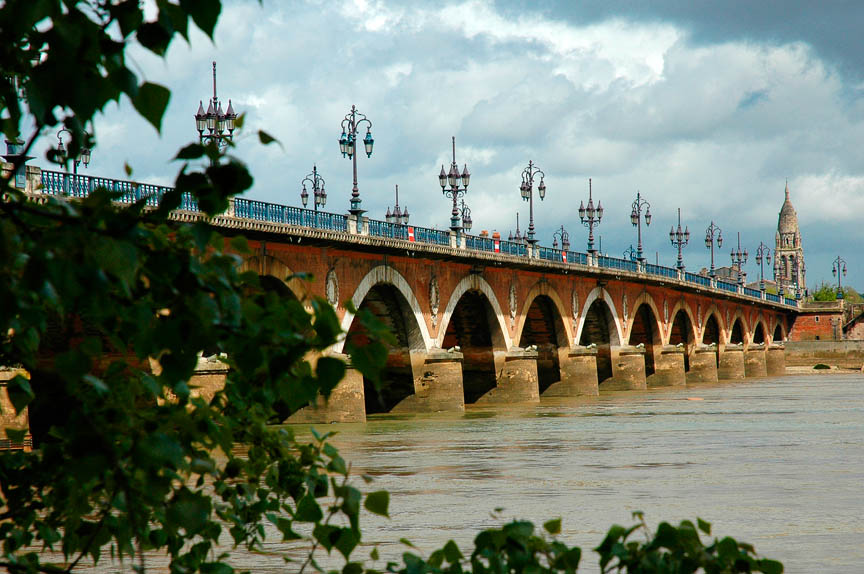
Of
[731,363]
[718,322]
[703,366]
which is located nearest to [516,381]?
[703,366]

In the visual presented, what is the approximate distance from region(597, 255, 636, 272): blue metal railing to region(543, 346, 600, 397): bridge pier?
209 inches

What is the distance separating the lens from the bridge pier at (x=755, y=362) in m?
65.1

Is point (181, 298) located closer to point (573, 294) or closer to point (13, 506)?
point (13, 506)

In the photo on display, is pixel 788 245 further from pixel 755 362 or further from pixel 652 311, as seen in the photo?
pixel 652 311

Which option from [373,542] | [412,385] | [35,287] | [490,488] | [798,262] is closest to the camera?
[35,287]

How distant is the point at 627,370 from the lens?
47156mm

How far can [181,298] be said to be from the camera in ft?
7.25

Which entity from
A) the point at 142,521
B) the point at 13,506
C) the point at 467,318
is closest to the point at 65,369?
the point at 142,521

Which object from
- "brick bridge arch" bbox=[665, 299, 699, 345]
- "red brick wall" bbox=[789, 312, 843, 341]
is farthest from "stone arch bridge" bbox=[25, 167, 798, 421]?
"red brick wall" bbox=[789, 312, 843, 341]

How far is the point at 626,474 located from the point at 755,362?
5290cm

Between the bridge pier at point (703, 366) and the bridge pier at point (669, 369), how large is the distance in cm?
592

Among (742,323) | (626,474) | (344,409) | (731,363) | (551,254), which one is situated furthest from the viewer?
(742,323)

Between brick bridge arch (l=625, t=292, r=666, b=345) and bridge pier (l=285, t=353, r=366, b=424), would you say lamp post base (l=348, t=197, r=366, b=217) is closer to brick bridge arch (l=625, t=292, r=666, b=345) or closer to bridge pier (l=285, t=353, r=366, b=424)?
bridge pier (l=285, t=353, r=366, b=424)

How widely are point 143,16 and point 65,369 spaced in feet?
2.41
